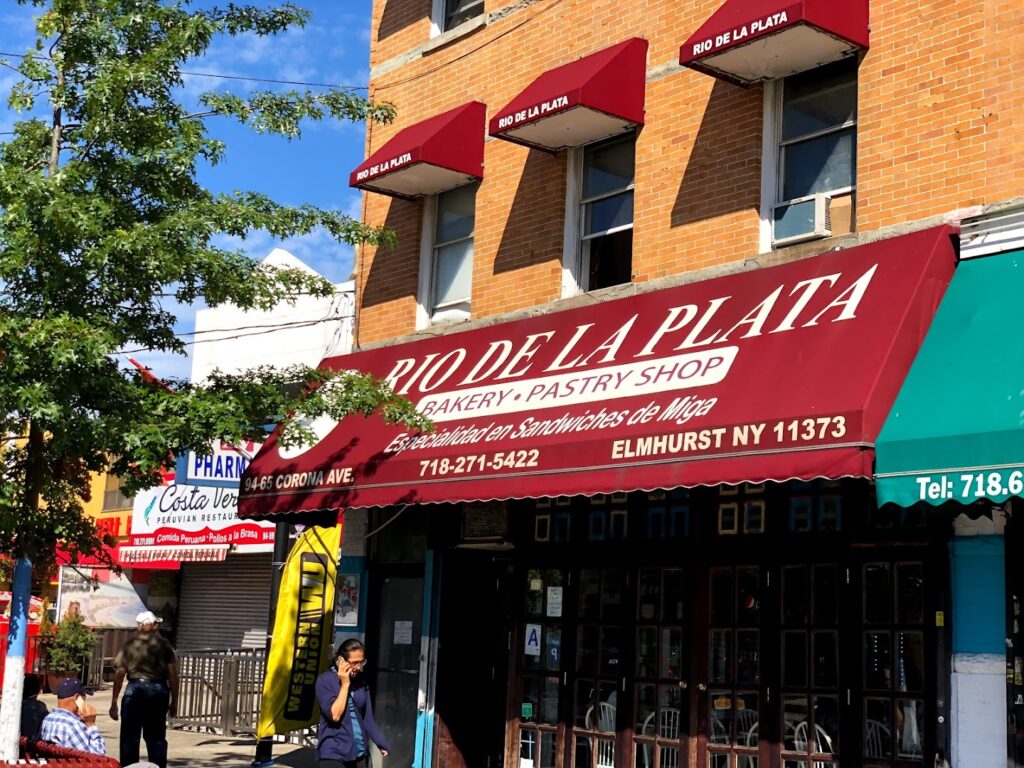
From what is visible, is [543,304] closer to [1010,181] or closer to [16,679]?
[1010,181]

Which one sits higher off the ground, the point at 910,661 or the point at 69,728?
the point at 910,661

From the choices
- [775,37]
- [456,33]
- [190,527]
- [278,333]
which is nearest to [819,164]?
[775,37]

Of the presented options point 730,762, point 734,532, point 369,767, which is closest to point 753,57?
point 734,532

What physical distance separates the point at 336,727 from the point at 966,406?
4.91 metres

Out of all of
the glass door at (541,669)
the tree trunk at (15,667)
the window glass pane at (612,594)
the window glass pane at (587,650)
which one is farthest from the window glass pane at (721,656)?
the tree trunk at (15,667)

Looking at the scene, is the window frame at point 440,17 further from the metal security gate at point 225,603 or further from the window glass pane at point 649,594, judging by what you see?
the metal security gate at point 225,603

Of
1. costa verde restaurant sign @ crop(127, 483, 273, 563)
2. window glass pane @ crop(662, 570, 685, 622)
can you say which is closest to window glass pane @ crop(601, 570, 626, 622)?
window glass pane @ crop(662, 570, 685, 622)

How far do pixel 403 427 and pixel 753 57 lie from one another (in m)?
4.55

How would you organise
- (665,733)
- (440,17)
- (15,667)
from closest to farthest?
(15,667), (665,733), (440,17)

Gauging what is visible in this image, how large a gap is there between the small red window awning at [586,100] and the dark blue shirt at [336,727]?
17.2 feet

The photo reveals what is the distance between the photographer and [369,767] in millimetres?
13891

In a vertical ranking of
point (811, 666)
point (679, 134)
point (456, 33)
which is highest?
point (456, 33)

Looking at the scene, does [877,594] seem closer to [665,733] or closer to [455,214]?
[665,733]

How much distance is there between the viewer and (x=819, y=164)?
10812 mm
